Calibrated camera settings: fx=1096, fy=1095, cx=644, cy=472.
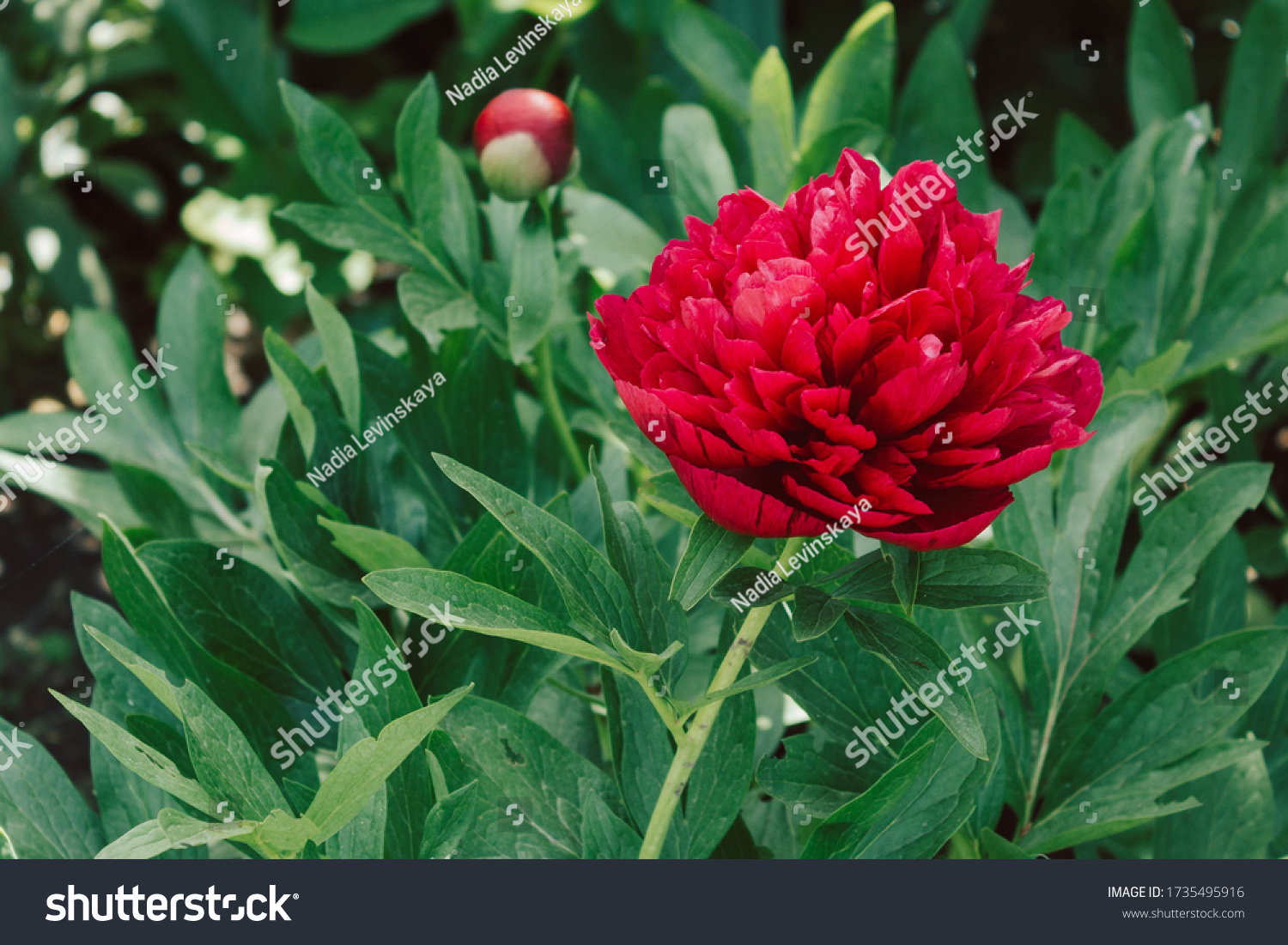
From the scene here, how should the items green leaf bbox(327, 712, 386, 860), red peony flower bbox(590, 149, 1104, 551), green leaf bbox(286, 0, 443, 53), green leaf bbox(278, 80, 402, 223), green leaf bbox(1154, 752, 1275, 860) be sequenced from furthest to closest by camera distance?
green leaf bbox(286, 0, 443, 53) < green leaf bbox(278, 80, 402, 223) < green leaf bbox(1154, 752, 1275, 860) < green leaf bbox(327, 712, 386, 860) < red peony flower bbox(590, 149, 1104, 551)

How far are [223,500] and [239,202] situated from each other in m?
0.79

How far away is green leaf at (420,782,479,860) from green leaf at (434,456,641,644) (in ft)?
0.30

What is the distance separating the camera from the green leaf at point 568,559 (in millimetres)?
416

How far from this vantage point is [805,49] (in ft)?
4.57

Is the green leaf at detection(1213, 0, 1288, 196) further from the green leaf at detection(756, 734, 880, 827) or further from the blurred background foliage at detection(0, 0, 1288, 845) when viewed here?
the green leaf at detection(756, 734, 880, 827)

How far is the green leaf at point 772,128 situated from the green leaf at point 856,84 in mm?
20

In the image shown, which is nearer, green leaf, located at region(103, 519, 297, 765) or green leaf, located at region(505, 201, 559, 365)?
green leaf, located at region(103, 519, 297, 765)

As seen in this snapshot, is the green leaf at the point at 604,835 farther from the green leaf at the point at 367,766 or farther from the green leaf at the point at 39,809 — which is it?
the green leaf at the point at 39,809

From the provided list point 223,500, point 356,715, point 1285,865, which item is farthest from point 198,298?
point 1285,865

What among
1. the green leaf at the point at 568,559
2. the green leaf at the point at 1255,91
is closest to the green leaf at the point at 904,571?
the green leaf at the point at 568,559

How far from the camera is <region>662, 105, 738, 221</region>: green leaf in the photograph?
810 mm

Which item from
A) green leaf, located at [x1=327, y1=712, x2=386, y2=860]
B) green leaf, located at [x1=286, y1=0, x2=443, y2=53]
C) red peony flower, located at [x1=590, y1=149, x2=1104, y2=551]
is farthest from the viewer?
green leaf, located at [x1=286, y1=0, x2=443, y2=53]

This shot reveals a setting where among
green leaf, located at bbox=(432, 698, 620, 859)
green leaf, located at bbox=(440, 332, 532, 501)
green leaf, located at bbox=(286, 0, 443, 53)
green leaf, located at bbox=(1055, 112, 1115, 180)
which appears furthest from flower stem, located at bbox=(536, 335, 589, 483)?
green leaf, located at bbox=(286, 0, 443, 53)

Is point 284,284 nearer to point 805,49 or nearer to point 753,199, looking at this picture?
point 805,49
